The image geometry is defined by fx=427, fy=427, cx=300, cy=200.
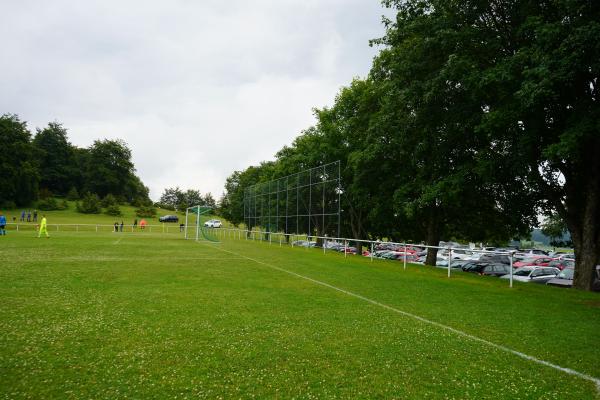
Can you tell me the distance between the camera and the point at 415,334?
6.76m

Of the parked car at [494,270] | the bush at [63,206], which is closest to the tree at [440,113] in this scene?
the parked car at [494,270]

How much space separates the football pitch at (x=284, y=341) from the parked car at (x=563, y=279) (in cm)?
832

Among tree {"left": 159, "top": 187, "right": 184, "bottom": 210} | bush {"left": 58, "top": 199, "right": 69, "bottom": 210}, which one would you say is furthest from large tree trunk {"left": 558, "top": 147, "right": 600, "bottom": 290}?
tree {"left": 159, "top": 187, "right": 184, "bottom": 210}

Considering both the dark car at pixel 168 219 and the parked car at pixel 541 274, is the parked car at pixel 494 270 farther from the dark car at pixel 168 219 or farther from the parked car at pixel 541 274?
the dark car at pixel 168 219

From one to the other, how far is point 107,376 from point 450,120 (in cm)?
1747

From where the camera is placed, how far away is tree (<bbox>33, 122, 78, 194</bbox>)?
98.6 metres

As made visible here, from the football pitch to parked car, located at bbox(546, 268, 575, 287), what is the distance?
8322mm

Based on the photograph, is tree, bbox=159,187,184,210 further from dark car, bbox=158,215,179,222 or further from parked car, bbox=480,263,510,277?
parked car, bbox=480,263,510,277

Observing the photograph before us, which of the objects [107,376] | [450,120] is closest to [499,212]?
[450,120]

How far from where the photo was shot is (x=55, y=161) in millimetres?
100250

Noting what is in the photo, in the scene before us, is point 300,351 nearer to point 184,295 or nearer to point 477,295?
point 184,295

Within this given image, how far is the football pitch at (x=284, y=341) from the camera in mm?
4410

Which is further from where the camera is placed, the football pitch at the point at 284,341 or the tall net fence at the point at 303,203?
the tall net fence at the point at 303,203

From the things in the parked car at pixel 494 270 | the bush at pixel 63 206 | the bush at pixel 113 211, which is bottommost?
the parked car at pixel 494 270
